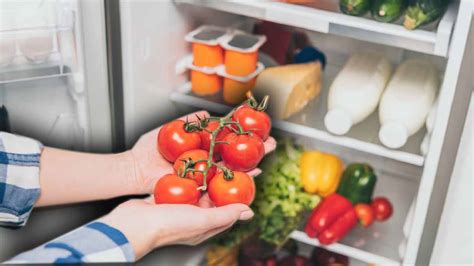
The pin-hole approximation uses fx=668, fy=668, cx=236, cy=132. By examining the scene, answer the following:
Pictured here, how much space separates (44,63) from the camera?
145 cm

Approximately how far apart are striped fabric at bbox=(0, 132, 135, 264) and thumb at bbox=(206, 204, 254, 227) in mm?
178

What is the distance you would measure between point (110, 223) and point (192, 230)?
15 centimetres

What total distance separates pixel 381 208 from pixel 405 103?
0.38 m

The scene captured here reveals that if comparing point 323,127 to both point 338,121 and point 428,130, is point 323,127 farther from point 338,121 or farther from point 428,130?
point 428,130

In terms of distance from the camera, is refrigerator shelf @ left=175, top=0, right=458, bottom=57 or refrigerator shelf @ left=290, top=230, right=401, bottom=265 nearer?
refrigerator shelf @ left=175, top=0, right=458, bottom=57

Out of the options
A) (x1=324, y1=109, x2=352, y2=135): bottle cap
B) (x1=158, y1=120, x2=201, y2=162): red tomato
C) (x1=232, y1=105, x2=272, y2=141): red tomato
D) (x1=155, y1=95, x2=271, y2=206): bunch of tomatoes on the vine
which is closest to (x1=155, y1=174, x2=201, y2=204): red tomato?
(x1=155, y1=95, x2=271, y2=206): bunch of tomatoes on the vine

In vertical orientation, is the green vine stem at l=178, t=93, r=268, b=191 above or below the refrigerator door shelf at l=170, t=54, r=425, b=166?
above

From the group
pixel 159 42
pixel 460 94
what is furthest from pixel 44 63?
pixel 460 94

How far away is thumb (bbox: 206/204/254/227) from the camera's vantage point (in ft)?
4.15

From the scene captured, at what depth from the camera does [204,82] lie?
1.85 m

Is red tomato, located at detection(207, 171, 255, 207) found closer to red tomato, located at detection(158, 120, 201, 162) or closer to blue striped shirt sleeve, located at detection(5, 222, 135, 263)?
red tomato, located at detection(158, 120, 201, 162)

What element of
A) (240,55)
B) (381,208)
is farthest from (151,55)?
(381,208)

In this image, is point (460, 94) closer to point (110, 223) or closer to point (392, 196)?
point (392, 196)

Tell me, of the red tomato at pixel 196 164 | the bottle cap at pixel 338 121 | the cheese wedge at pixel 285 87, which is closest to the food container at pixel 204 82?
the cheese wedge at pixel 285 87
